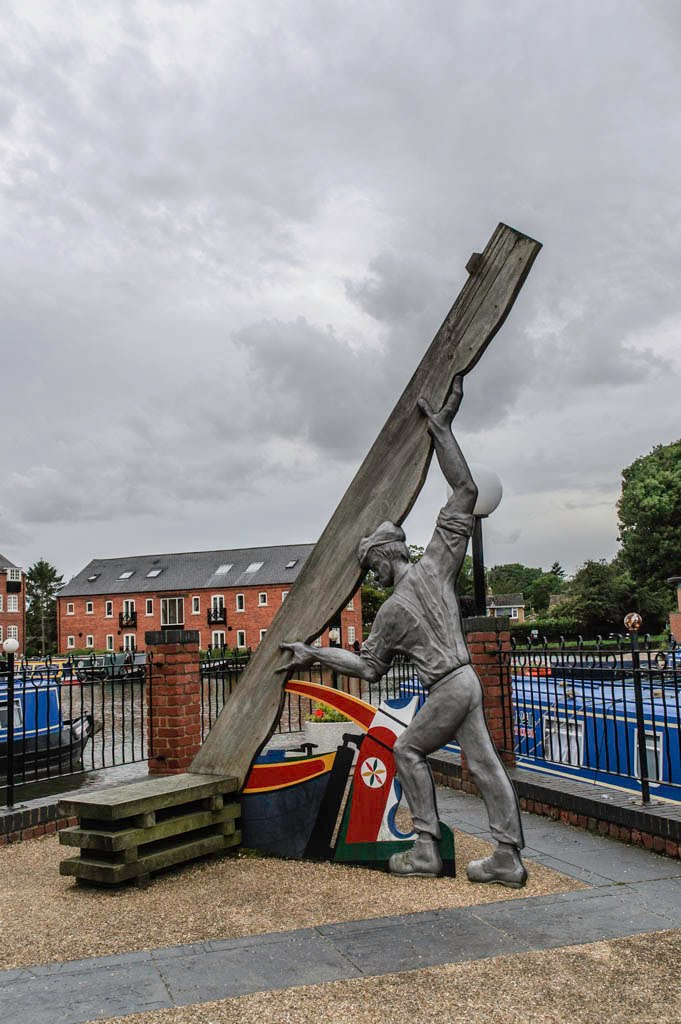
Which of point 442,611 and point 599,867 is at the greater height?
point 442,611

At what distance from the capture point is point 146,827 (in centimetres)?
528

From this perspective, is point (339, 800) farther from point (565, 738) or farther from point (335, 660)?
point (565, 738)

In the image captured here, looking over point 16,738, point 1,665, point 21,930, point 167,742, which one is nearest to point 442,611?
point 21,930

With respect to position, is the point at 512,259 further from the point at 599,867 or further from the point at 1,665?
the point at 1,665

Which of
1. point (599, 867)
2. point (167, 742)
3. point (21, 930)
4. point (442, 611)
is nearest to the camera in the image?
point (21, 930)

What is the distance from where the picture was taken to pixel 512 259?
5.40 metres

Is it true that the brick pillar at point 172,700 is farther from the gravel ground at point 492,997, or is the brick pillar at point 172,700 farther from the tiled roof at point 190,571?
the tiled roof at point 190,571

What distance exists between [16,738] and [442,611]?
7867 millimetres

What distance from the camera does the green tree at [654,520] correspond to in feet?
146

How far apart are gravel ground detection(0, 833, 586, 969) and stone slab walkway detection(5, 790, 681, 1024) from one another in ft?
0.55

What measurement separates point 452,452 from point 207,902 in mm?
3244

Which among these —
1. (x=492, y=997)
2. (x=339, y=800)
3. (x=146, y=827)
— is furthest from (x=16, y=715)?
(x=492, y=997)

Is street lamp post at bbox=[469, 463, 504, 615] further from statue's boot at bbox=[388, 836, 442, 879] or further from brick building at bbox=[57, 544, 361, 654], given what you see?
brick building at bbox=[57, 544, 361, 654]

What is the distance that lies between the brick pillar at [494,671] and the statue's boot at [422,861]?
331 centimetres
